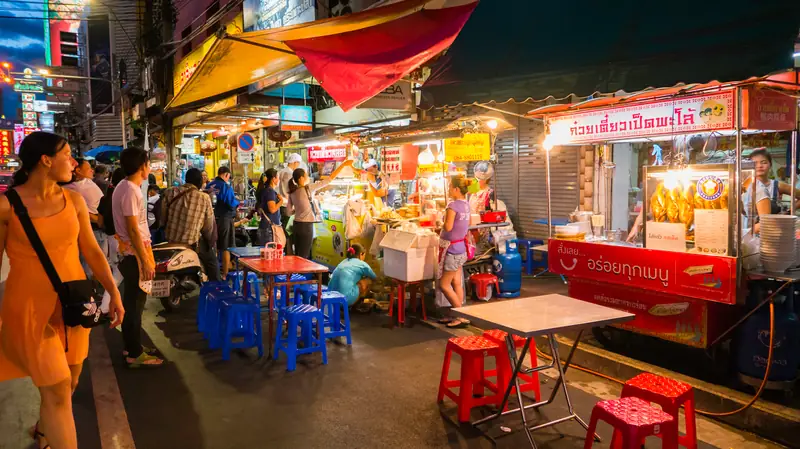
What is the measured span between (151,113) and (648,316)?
1857 cm

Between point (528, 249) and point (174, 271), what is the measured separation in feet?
22.5

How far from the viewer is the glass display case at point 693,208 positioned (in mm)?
4950


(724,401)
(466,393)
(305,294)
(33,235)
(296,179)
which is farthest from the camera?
(296,179)

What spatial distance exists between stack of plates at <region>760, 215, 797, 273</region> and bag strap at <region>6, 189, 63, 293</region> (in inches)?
220

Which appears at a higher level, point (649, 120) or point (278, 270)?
point (649, 120)

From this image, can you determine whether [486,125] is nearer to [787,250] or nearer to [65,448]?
[787,250]

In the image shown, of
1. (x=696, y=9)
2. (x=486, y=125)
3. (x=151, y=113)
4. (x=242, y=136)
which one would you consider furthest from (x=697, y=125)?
(x=151, y=113)

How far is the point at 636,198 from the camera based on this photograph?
36.4 feet

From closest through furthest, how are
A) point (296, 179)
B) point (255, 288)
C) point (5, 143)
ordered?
point (255, 288) → point (296, 179) → point (5, 143)

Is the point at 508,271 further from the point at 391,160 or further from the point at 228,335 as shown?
the point at 228,335

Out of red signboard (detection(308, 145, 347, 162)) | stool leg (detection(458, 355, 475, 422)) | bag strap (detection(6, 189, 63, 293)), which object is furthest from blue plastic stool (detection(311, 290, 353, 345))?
red signboard (detection(308, 145, 347, 162))

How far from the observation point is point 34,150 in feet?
10.2

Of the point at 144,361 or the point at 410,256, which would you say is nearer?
the point at 144,361

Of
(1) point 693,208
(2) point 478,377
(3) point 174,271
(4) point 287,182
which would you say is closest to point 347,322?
(2) point 478,377
